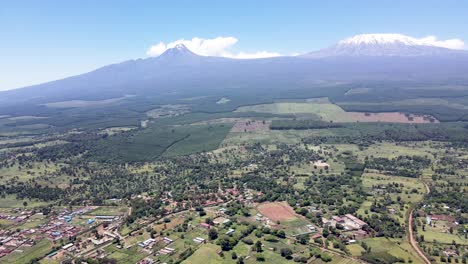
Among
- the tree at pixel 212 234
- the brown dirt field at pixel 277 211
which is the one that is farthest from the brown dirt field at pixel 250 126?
the tree at pixel 212 234

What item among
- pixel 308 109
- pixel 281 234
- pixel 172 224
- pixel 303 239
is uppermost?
pixel 308 109

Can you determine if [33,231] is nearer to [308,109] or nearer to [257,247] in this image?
[257,247]

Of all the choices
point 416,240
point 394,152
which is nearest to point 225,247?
point 416,240

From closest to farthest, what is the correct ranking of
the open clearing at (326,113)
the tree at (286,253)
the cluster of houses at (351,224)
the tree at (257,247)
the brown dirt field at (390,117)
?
the tree at (286,253) < the tree at (257,247) < the cluster of houses at (351,224) < the brown dirt field at (390,117) < the open clearing at (326,113)

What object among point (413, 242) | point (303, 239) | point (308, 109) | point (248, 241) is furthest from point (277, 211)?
point (308, 109)

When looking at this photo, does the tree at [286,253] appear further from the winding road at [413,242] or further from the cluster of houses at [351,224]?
the winding road at [413,242]
